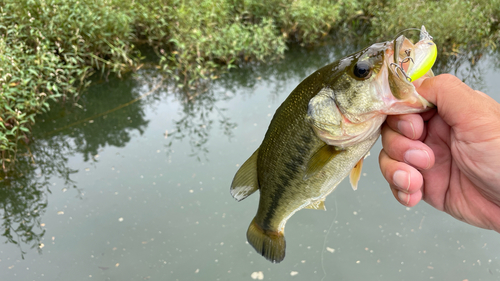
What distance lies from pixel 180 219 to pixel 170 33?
10.3 feet

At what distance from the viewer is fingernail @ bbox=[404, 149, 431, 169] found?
1344mm

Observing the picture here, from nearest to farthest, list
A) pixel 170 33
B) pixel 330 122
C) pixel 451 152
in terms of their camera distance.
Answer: pixel 330 122 → pixel 451 152 → pixel 170 33

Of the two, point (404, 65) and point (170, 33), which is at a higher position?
point (170, 33)

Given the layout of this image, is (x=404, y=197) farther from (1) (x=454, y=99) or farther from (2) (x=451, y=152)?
(1) (x=454, y=99)

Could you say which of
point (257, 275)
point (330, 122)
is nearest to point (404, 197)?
point (330, 122)

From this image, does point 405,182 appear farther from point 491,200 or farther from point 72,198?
point 72,198

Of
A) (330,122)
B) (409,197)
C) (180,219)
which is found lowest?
(409,197)

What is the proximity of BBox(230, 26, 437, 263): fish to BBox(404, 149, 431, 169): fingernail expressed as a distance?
21 centimetres

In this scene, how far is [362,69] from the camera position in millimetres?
1100

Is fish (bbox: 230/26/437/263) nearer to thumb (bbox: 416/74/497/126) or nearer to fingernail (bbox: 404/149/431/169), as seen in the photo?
thumb (bbox: 416/74/497/126)

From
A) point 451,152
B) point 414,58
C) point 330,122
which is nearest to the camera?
point 414,58

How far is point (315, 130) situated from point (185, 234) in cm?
181

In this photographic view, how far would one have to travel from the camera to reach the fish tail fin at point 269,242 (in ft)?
5.25

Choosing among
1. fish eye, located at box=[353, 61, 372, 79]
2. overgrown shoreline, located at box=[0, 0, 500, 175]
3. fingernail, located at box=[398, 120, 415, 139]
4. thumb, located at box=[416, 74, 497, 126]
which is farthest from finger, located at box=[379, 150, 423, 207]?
overgrown shoreline, located at box=[0, 0, 500, 175]
